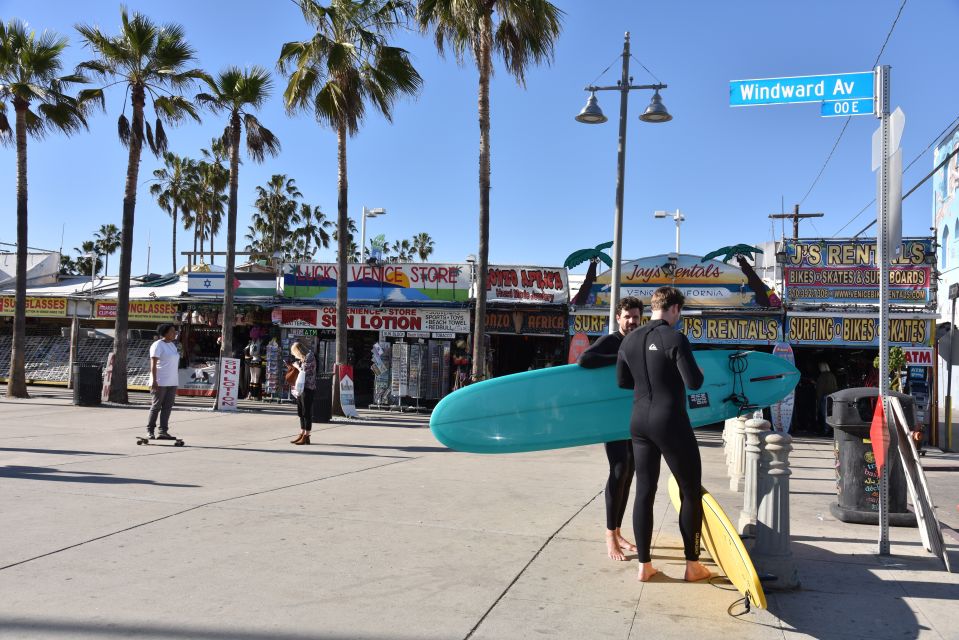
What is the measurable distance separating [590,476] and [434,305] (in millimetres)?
9980

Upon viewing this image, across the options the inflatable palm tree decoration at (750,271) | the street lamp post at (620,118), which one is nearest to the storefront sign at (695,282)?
the inflatable palm tree decoration at (750,271)

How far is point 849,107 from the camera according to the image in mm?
5703

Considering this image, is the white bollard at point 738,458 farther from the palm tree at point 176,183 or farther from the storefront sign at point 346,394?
the palm tree at point 176,183

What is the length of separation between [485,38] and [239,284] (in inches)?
375

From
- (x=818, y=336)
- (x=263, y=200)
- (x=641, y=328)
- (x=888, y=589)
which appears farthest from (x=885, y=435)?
(x=263, y=200)

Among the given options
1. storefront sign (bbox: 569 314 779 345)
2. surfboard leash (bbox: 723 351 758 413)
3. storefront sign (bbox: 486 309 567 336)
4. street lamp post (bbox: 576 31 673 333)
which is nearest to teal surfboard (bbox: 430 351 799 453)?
surfboard leash (bbox: 723 351 758 413)

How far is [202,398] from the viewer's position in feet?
65.9

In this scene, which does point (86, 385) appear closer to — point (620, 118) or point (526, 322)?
point (526, 322)

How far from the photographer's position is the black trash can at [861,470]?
21.8 feet

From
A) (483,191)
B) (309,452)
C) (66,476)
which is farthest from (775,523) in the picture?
(483,191)

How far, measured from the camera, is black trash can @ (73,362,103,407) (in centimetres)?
1653

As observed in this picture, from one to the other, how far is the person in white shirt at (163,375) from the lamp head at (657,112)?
9.24 metres

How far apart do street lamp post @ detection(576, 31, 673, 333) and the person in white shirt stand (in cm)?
772

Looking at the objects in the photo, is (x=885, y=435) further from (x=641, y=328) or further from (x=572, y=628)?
(x=572, y=628)
